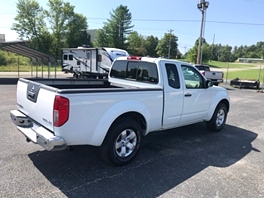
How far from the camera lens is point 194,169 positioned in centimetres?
393

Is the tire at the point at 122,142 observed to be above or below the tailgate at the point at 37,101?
below

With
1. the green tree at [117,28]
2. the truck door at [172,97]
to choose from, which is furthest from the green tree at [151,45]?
the truck door at [172,97]

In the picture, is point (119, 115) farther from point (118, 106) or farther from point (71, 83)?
point (71, 83)

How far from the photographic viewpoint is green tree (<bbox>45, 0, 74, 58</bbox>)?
5453cm

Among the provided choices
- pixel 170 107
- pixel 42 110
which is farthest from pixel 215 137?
pixel 42 110

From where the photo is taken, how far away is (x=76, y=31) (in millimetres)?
56875

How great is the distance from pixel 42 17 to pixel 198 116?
57269 mm

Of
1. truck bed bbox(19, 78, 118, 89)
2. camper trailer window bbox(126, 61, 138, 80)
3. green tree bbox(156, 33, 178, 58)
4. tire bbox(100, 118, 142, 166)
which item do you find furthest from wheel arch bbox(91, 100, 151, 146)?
green tree bbox(156, 33, 178, 58)

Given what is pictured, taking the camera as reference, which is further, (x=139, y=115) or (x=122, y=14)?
(x=122, y=14)

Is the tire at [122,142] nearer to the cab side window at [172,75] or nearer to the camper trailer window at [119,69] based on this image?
the cab side window at [172,75]

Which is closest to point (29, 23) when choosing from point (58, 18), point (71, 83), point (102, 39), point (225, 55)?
point (58, 18)

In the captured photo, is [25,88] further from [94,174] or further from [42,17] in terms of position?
[42,17]

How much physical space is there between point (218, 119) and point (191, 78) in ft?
5.47

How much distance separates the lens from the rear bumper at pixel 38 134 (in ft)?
10.2
